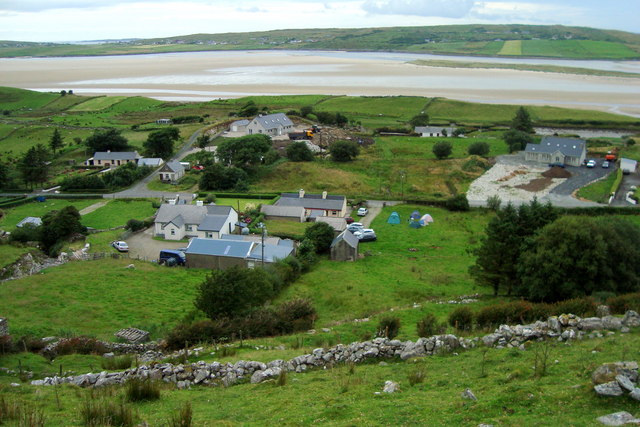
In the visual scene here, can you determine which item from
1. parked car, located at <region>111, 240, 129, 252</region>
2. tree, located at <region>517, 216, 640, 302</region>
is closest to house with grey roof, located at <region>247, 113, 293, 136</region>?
parked car, located at <region>111, 240, 129, 252</region>

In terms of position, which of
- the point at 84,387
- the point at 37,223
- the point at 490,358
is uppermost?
the point at 490,358

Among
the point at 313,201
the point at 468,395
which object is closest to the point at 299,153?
the point at 313,201

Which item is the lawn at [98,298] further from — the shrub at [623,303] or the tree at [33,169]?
the tree at [33,169]

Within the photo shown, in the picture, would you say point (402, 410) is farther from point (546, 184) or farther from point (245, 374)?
point (546, 184)

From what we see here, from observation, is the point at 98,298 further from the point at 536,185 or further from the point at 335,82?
the point at 335,82

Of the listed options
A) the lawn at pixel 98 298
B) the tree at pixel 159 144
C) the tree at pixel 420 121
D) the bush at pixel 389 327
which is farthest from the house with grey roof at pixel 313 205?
the tree at pixel 420 121

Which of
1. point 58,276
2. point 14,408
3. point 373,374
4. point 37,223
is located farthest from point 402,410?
point 37,223

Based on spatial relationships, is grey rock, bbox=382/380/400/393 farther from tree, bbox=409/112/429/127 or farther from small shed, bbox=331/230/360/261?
tree, bbox=409/112/429/127

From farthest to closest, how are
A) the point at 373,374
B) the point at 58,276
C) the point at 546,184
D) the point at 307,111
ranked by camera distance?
the point at 307,111, the point at 546,184, the point at 58,276, the point at 373,374
